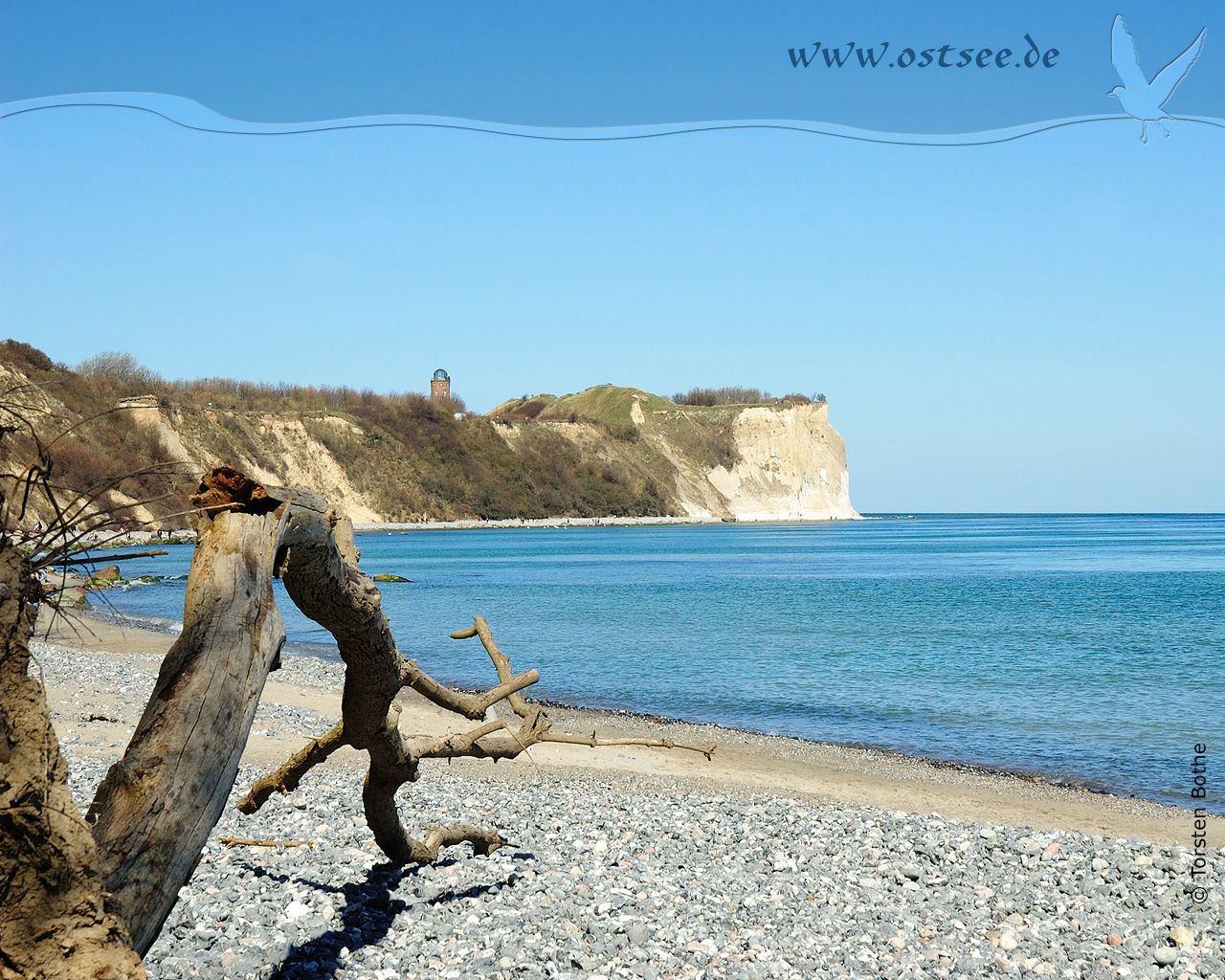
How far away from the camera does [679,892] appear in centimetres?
598

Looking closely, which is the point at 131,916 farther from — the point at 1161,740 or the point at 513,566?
the point at 513,566

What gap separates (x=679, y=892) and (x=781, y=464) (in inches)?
5193

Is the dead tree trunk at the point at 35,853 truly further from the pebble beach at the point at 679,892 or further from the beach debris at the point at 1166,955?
the beach debris at the point at 1166,955

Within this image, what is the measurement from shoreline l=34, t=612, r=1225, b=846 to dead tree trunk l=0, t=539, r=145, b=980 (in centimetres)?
654

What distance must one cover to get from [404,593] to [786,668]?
67.2ft

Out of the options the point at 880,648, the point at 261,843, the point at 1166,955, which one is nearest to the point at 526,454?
the point at 880,648

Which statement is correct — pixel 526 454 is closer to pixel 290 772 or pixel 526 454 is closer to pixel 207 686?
pixel 290 772

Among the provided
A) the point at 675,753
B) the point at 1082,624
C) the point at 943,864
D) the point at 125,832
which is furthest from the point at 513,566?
the point at 125,832

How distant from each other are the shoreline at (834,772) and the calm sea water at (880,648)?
0.64 meters

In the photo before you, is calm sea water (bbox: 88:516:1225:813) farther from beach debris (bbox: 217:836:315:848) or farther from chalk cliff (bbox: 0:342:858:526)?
chalk cliff (bbox: 0:342:858:526)

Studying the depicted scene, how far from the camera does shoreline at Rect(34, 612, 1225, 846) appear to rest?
9984 mm

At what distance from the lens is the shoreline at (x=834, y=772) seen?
9984 millimetres

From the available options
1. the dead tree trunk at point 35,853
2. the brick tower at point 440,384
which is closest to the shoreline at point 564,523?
the brick tower at point 440,384

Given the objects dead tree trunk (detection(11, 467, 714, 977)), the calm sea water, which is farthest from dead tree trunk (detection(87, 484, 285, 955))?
the calm sea water
